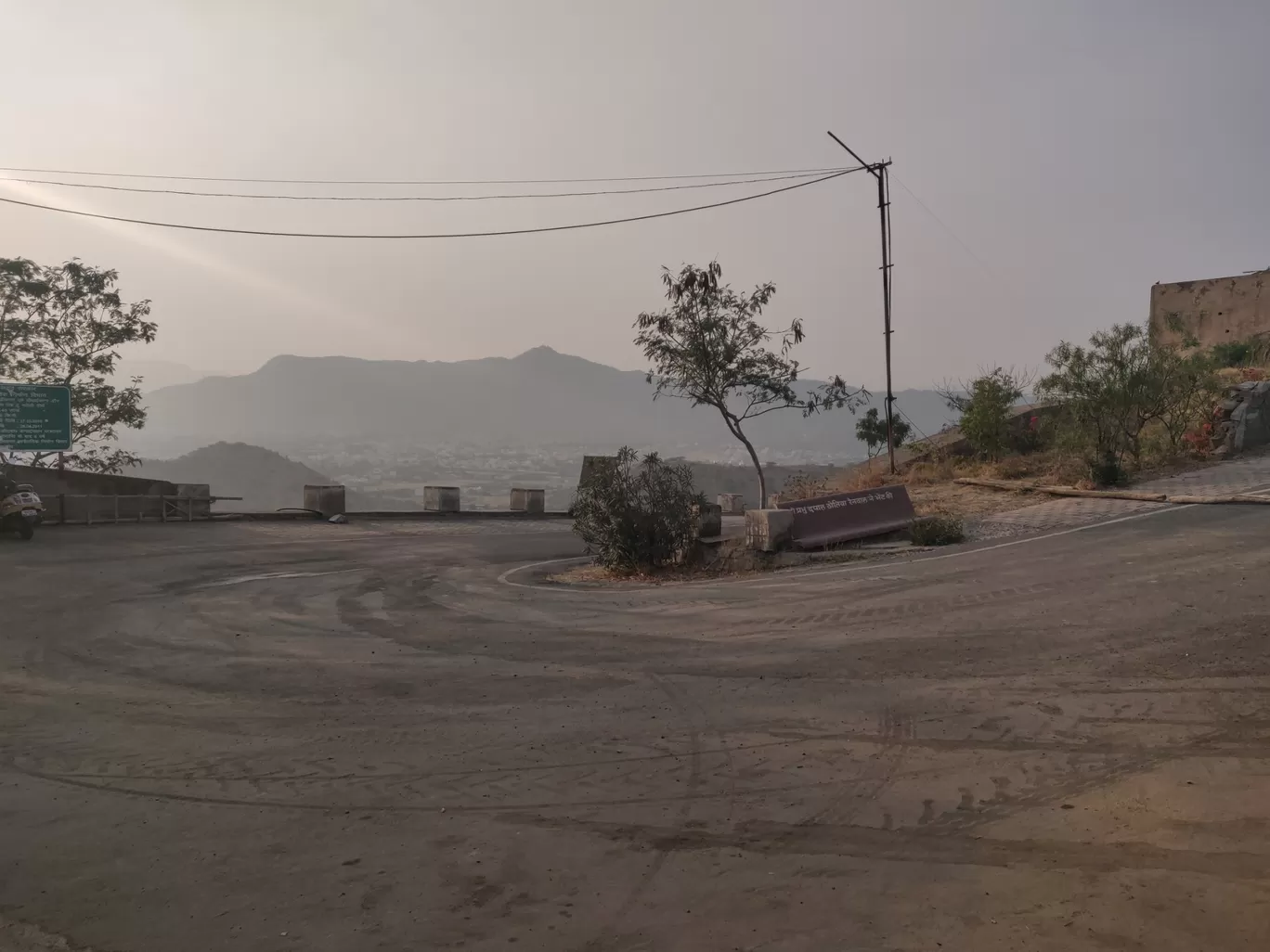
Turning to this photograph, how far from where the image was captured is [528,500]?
3453 cm

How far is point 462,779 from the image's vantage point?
5.75 m

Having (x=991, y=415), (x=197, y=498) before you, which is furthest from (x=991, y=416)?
(x=197, y=498)

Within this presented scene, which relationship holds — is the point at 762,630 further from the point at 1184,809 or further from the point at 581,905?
the point at 581,905

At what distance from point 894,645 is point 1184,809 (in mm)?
3967

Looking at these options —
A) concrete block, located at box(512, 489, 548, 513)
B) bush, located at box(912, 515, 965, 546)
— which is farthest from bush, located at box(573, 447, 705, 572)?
concrete block, located at box(512, 489, 548, 513)

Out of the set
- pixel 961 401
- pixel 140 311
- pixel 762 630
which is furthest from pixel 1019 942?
pixel 140 311

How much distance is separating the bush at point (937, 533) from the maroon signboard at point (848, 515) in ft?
3.70

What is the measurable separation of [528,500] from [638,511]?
1833cm

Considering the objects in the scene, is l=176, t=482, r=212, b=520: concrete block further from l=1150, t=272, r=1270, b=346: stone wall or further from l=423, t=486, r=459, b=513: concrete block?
l=1150, t=272, r=1270, b=346: stone wall

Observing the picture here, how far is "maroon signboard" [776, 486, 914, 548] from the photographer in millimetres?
16031

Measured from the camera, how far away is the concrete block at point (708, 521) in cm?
1784

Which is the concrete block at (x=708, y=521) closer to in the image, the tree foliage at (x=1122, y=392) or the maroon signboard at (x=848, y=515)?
the maroon signboard at (x=848, y=515)

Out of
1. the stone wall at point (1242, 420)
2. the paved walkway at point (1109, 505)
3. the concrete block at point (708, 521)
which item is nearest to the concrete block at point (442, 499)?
the concrete block at point (708, 521)

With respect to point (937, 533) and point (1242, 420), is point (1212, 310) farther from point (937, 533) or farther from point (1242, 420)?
point (937, 533)
